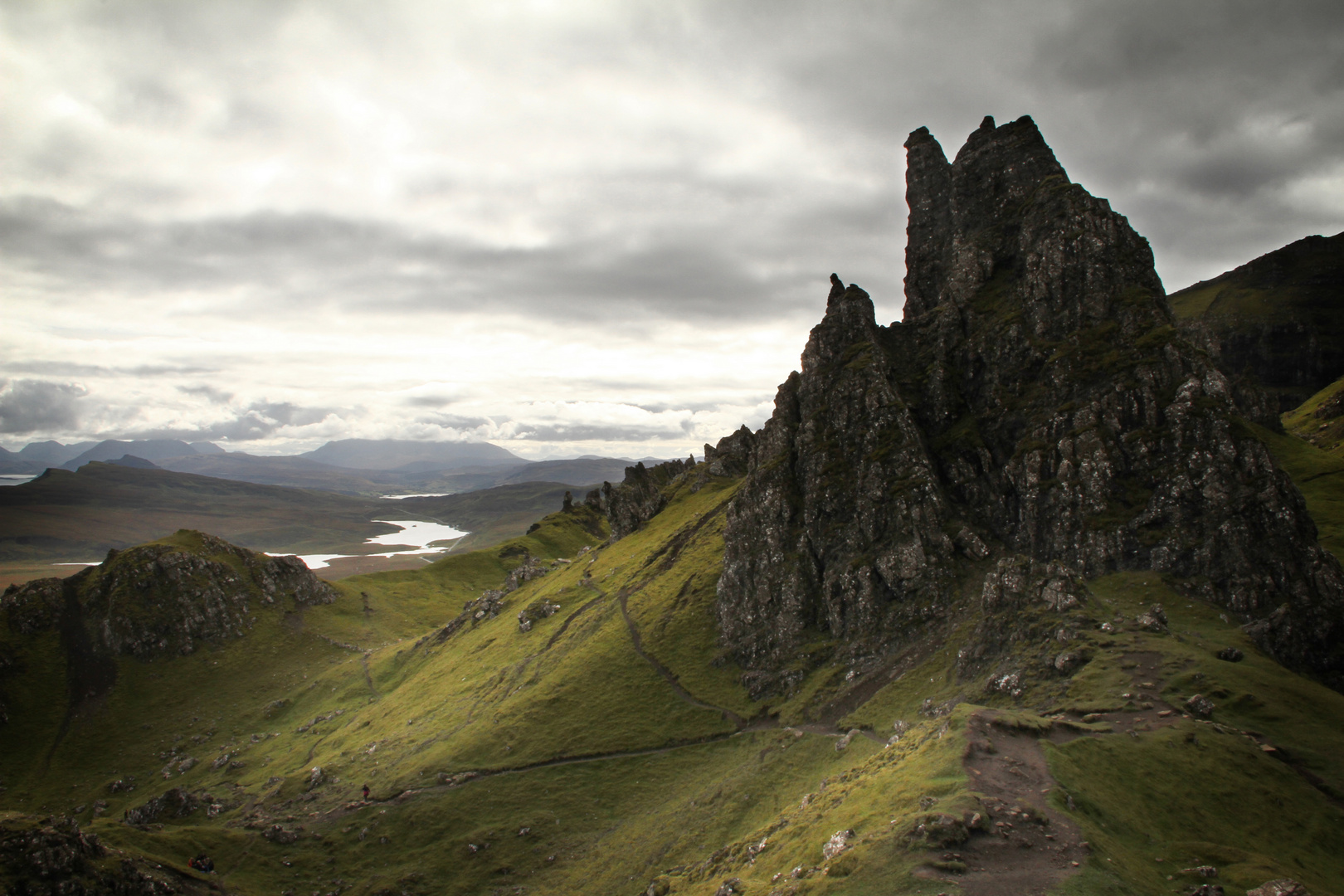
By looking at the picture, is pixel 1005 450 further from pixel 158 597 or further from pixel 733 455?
pixel 158 597

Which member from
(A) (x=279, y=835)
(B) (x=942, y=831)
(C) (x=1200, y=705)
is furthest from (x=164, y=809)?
(C) (x=1200, y=705)

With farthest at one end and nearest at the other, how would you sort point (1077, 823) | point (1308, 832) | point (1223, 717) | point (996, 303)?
1. point (996, 303)
2. point (1223, 717)
3. point (1308, 832)
4. point (1077, 823)

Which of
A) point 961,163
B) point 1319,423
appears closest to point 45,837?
point 961,163

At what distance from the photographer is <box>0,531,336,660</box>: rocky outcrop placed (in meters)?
Answer: 162

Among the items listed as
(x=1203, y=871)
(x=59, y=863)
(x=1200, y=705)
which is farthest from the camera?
(x=59, y=863)

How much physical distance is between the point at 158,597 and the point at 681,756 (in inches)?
6674

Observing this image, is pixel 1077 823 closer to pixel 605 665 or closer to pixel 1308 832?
pixel 1308 832

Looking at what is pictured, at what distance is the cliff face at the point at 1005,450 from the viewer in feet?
216

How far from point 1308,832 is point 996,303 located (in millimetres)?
78403

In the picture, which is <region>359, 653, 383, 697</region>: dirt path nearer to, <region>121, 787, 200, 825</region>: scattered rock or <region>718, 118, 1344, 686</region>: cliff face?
<region>121, 787, 200, 825</region>: scattered rock

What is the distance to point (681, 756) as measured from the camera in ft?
275

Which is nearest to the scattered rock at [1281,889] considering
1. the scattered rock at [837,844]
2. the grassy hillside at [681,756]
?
the grassy hillside at [681,756]

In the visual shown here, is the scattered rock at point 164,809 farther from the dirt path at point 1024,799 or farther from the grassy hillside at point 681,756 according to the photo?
the dirt path at point 1024,799

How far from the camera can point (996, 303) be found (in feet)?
324
